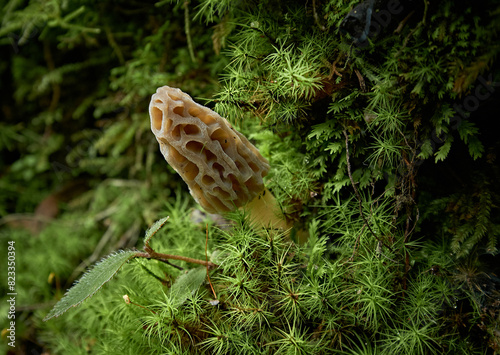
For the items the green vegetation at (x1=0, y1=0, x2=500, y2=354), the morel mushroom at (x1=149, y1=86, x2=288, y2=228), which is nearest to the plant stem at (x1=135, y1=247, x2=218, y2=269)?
the green vegetation at (x1=0, y1=0, x2=500, y2=354)

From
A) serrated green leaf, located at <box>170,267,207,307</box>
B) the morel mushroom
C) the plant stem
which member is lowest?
serrated green leaf, located at <box>170,267,207,307</box>

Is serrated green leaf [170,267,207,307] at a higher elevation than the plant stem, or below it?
below

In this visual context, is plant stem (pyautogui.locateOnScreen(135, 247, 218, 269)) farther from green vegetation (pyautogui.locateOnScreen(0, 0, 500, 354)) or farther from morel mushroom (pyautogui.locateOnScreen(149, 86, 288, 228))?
morel mushroom (pyautogui.locateOnScreen(149, 86, 288, 228))

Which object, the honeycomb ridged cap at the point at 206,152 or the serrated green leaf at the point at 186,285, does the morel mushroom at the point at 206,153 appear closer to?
the honeycomb ridged cap at the point at 206,152

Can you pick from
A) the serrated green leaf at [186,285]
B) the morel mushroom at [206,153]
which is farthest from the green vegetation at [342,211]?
the morel mushroom at [206,153]

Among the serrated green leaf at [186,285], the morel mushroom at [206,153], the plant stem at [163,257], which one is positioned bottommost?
the serrated green leaf at [186,285]

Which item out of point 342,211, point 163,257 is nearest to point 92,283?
point 163,257

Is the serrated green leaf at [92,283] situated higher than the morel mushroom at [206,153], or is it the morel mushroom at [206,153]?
the morel mushroom at [206,153]

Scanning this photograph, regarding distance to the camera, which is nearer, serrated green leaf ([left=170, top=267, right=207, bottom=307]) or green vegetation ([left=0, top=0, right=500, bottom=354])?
green vegetation ([left=0, top=0, right=500, bottom=354])
